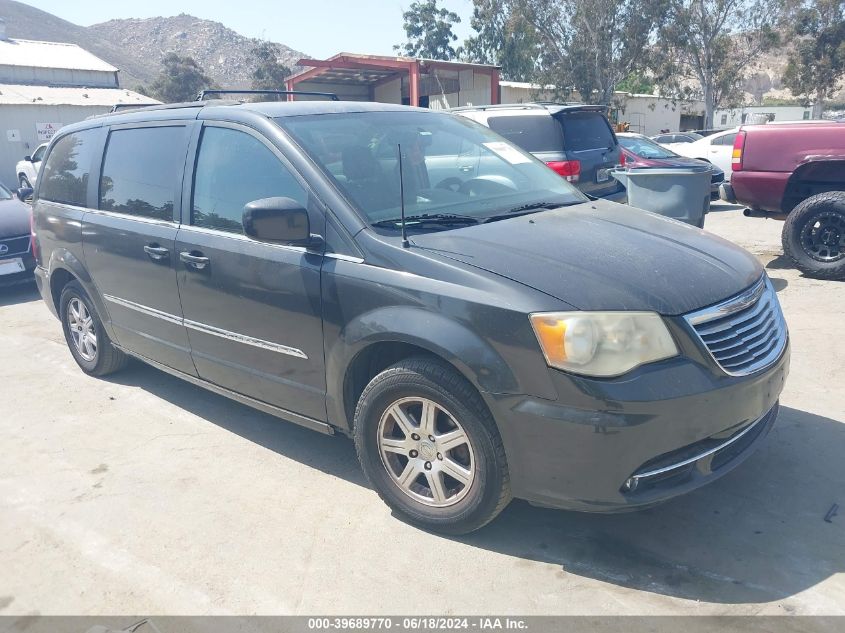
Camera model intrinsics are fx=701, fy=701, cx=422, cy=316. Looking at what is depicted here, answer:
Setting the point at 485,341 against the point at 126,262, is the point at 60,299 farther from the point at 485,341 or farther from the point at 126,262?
the point at 485,341

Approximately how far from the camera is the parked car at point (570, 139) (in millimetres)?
8008

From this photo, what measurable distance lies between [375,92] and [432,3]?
34.8 m

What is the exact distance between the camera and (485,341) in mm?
2746

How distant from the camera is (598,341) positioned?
2621 millimetres

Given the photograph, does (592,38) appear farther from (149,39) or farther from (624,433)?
(149,39)

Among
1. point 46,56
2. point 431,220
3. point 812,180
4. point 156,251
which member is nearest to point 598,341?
point 431,220

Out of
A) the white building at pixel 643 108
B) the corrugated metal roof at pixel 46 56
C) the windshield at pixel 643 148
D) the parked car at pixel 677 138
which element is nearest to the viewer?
the windshield at pixel 643 148

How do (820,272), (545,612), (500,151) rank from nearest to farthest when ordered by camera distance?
(545,612), (500,151), (820,272)

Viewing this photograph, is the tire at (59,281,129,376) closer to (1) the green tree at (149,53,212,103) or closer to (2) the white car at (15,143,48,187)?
(2) the white car at (15,143,48,187)

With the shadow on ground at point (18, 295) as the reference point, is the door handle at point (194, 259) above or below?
above

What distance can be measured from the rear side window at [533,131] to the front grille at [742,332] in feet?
17.0

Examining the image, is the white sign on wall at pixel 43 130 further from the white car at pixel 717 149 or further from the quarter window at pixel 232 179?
the quarter window at pixel 232 179

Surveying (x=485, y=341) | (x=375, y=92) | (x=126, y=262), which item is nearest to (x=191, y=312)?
(x=126, y=262)

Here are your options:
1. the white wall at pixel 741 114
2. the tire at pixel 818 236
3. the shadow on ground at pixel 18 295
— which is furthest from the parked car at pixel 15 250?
the white wall at pixel 741 114
